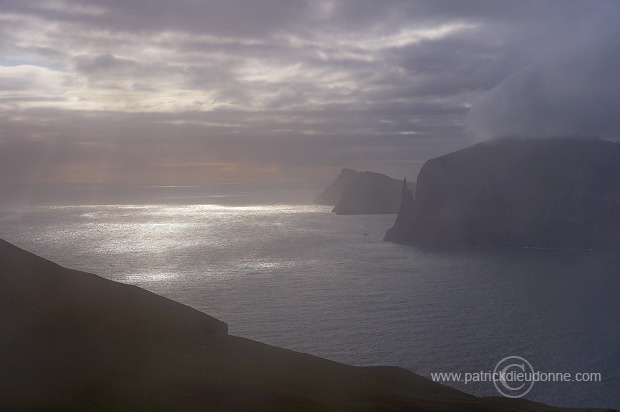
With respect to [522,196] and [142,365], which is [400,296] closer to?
[142,365]

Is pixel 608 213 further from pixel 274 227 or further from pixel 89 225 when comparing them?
pixel 89 225

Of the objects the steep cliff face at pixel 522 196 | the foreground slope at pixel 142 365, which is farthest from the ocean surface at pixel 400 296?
the foreground slope at pixel 142 365

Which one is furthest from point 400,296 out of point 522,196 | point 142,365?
point 522,196

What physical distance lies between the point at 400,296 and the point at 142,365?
58154mm

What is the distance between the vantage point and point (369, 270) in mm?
101062

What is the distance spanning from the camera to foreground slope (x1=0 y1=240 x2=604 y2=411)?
67.5 ft

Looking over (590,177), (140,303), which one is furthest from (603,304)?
(590,177)

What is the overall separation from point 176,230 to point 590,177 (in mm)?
136386

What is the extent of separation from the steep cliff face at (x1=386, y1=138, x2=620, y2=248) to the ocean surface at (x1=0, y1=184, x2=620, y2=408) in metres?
10.6

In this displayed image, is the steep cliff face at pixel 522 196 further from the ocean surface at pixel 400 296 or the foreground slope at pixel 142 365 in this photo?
the foreground slope at pixel 142 365

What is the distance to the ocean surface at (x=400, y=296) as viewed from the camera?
4994cm

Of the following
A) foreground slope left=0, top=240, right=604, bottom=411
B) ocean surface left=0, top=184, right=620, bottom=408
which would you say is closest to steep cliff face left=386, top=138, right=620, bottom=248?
ocean surface left=0, top=184, right=620, bottom=408

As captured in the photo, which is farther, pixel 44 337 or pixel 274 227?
pixel 274 227

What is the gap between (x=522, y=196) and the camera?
14588 cm
